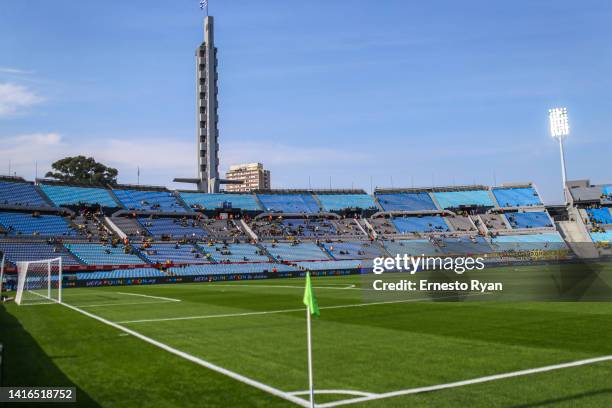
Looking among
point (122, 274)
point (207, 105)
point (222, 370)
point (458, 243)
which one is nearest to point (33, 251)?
point (122, 274)

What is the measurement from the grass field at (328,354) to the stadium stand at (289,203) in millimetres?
71385

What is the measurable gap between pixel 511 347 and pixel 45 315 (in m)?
20.3

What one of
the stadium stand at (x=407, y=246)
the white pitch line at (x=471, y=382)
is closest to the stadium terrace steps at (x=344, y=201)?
the stadium stand at (x=407, y=246)

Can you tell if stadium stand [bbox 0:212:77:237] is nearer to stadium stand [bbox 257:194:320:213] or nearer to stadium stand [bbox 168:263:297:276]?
stadium stand [bbox 168:263:297:276]

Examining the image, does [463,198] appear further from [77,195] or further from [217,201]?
[77,195]

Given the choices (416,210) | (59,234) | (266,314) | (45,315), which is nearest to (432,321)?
(266,314)

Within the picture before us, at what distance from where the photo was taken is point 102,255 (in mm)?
63969

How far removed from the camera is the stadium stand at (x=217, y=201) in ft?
291

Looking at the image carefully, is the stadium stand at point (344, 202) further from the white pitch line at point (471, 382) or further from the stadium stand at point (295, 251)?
the white pitch line at point (471, 382)

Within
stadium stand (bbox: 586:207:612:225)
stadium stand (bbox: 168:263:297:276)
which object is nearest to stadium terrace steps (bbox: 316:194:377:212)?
stadium stand (bbox: 168:263:297:276)

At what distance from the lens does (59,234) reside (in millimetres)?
67312

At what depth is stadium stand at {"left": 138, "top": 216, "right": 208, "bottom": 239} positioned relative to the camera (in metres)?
76.7

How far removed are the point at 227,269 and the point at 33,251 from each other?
23199mm

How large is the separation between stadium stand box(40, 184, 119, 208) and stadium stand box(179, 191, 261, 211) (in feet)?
42.5
